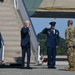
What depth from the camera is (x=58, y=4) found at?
60875mm

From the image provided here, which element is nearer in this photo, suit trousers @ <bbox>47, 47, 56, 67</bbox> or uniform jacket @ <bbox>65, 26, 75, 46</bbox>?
uniform jacket @ <bbox>65, 26, 75, 46</bbox>

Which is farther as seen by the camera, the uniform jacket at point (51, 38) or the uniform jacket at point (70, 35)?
the uniform jacket at point (51, 38)

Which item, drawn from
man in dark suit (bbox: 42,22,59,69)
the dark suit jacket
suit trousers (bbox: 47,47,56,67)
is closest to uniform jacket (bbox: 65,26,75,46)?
man in dark suit (bbox: 42,22,59,69)

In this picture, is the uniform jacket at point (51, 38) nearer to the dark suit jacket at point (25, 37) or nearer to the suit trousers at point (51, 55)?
the suit trousers at point (51, 55)

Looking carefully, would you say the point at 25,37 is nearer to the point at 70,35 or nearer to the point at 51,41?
the point at 51,41

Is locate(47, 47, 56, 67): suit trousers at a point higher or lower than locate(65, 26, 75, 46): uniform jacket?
lower

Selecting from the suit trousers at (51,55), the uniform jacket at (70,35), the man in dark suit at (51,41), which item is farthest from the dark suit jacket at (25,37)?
the uniform jacket at (70,35)

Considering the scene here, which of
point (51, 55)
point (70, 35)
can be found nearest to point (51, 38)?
point (51, 55)

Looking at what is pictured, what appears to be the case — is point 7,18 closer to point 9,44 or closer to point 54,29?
point 9,44

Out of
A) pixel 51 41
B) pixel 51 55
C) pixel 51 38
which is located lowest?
pixel 51 55

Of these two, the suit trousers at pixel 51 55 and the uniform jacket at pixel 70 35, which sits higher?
the uniform jacket at pixel 70 35

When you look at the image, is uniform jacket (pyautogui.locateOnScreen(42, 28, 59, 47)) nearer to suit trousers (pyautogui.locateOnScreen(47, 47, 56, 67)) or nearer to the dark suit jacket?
suit trousers (pyautogui.locateOnScreen(47, 47, 56, 67))

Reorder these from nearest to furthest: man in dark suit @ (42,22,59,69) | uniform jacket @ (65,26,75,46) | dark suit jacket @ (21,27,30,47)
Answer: uniform jacket @ (65,26,75,46)
dark suit jacket @ (21,27,30,47)
man in dark suit @ (42,22,59,69)

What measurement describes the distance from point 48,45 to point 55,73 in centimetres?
314
